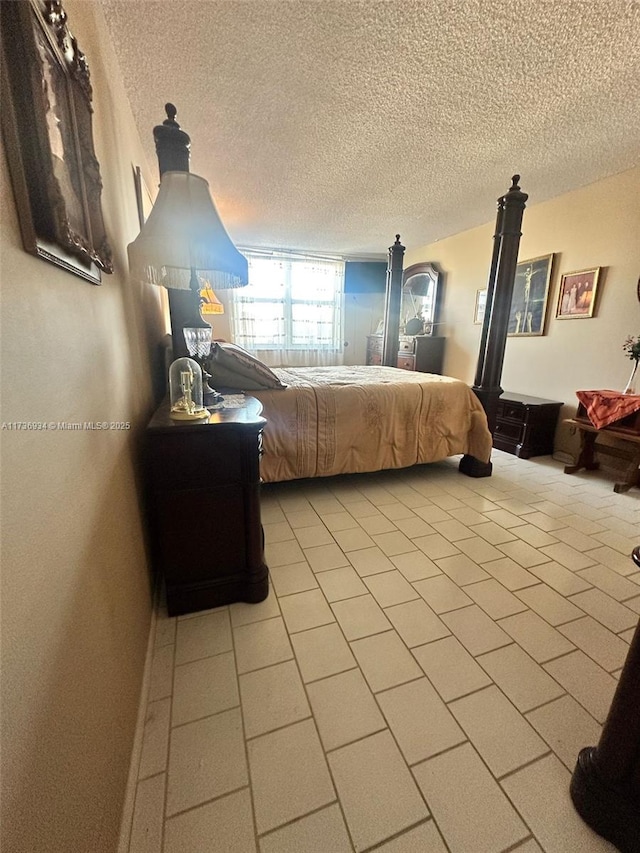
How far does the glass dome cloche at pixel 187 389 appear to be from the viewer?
54.3 inches

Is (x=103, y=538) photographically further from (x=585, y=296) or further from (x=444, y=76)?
(x=585, y=296)

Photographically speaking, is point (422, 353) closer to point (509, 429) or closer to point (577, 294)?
point (509, 429)

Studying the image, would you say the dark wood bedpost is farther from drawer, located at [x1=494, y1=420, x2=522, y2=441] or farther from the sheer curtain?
Result: the sheer curtain

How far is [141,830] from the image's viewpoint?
798mm

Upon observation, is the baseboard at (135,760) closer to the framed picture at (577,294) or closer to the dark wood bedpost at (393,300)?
the dark wood bedpost at (393,300)

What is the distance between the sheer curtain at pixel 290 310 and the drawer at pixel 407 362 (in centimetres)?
137

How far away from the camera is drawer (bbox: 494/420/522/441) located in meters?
3.35

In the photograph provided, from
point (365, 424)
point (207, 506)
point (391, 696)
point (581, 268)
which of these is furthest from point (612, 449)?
point (207, 506)

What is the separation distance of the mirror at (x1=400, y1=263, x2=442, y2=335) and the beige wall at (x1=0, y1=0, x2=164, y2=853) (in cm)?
453

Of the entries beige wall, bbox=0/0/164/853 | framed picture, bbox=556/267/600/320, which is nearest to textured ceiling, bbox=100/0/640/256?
framed picture, bbox=556/267/600/320

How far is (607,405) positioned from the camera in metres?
2.65

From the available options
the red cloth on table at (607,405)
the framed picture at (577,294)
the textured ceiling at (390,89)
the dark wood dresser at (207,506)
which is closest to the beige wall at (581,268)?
the framed picture at (577,294)

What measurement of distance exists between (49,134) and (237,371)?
61.9 inches

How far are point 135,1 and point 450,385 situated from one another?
259 cm
